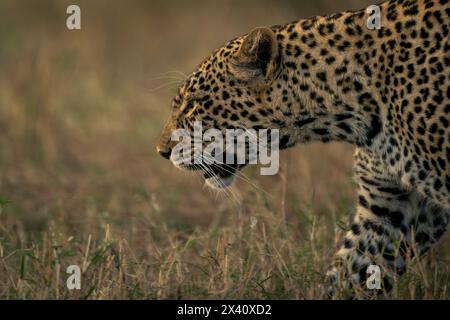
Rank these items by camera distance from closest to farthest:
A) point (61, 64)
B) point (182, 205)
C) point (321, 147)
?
point (182, 205) < point (321, 147) < point (61, 64)

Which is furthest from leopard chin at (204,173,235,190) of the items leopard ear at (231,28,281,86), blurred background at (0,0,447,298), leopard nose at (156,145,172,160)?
leopard ear at (231,28,281,86)

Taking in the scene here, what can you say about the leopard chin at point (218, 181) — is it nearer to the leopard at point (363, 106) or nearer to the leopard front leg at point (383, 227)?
the leopard at point (363, 106)

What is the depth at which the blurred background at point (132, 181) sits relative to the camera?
5672 millimetres

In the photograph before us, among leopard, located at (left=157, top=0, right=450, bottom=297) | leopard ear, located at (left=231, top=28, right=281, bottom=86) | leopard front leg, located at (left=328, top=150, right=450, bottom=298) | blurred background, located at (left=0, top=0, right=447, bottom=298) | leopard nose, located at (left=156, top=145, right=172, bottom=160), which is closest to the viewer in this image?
leopard, located at (left=157, top=0, right=450, bottom=297)

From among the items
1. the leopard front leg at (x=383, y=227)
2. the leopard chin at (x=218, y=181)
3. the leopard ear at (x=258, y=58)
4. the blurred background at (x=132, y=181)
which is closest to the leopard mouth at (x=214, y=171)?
the leopard chin at (x=218, y=181)

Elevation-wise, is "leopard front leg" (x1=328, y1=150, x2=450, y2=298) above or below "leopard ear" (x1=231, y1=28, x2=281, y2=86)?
below

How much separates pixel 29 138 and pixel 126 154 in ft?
3.35

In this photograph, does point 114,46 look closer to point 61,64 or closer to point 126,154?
point 61,64

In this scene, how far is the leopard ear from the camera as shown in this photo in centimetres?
578

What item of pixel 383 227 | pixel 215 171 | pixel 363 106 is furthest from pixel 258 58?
pixel 383 227

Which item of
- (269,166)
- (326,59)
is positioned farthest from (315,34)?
(269,166)

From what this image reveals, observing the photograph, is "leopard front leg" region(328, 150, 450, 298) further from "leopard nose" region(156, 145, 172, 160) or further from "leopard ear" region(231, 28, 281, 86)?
"leopard nose" region(156, 145, 172, 160)

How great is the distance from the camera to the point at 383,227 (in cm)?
608

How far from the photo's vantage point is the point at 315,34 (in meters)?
5.89
